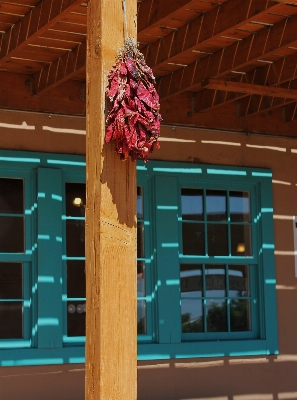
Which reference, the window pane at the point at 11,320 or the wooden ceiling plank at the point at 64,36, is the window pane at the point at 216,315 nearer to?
the window pane at the point at 11,320

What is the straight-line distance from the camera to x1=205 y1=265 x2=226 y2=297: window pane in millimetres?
7621

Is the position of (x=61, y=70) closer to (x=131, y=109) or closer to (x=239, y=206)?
(x=239, y=206)

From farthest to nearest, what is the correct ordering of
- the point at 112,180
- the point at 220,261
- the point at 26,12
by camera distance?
the point at 220,261
the point at 26,12
the point at 112,180

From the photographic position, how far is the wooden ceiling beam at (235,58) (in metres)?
5.83

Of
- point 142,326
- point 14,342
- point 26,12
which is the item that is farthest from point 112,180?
point 142,326

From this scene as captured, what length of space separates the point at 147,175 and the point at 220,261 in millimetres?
1177

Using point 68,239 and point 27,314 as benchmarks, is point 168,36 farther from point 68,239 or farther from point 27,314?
point 27,314

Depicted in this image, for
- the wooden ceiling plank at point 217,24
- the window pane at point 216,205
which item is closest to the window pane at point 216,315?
the window pane at point 216,205

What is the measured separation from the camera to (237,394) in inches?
294

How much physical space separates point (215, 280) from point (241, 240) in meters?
0.53

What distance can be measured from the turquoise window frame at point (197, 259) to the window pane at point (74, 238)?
0.73 metres

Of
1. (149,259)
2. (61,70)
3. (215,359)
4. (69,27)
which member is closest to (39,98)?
(61,70)

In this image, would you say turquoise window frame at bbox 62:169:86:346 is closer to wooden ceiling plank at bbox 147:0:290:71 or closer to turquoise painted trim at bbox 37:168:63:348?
turquoise painted trim at bbox 37:168:63:348

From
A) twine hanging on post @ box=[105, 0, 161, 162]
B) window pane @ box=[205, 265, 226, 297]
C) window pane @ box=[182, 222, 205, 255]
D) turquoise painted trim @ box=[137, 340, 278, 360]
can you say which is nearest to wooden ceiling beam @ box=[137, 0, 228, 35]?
twine hanging on post @ box=[105, 0, 161, 162]
